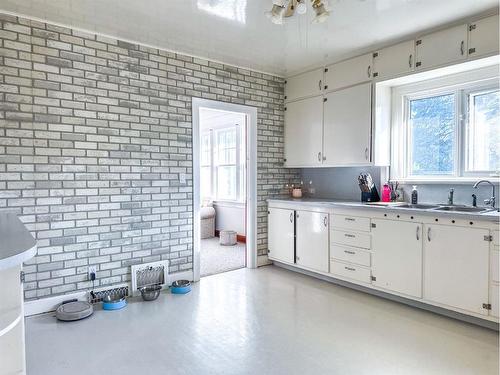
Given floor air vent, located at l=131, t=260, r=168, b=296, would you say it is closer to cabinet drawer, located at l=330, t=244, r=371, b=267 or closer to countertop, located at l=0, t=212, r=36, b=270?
countertop, located at l=0, t=212, r=36, b=270

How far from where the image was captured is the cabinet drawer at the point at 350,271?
3466 mm

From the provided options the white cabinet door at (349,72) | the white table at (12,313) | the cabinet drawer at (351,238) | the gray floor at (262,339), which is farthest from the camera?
the white cabinet door at (349,72)

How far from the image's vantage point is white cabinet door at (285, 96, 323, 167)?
4309mm

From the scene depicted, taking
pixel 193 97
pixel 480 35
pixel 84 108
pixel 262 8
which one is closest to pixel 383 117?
pixel 480 35

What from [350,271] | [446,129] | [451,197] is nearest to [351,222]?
[350,271]

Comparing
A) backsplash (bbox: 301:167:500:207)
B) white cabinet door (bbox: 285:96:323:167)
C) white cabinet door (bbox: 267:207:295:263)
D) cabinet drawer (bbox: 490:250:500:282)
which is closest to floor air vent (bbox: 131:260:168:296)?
white cabinet door (bbox: 267:207:295:263)

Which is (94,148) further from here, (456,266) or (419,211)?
(456,266)

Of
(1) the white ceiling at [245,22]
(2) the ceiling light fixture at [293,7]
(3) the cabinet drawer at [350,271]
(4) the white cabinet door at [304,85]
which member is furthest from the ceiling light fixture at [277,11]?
Result: (3) the cabinet drawer at [350,271]

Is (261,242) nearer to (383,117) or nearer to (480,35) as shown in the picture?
(383,117)

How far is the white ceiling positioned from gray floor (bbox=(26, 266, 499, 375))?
2568 millimetres

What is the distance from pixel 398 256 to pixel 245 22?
2.53m

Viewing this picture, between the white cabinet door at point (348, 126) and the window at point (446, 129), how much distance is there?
38cm

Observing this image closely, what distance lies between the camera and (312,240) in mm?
4016

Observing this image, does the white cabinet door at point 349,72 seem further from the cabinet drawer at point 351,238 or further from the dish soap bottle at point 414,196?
the cabinet drawer at point 351,238
